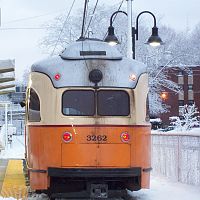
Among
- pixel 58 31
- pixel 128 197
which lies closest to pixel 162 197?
pixel 128 197

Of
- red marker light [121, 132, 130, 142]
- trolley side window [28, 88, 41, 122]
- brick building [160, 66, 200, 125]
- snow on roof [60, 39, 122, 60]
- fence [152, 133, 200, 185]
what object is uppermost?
brick building [160, 66, 200, 125]

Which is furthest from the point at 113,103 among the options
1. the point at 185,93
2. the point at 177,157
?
the point at 185,93

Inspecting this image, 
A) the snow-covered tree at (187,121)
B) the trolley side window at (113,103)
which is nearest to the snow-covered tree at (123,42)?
the snow-covered tree at (187,121)

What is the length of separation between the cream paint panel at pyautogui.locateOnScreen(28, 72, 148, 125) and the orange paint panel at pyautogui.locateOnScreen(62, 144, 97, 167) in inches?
16.3

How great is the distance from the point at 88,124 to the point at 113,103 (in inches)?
24.6

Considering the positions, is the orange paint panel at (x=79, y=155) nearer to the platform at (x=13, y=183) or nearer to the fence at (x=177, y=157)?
the platform at (x=13, y=183)

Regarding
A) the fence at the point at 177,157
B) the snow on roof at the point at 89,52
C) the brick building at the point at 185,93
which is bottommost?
the fence at the point at 177,157

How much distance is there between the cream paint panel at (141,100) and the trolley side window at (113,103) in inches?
6.5

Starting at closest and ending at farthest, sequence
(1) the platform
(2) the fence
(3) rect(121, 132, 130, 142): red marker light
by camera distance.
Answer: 1. (3) rect(121, 132, 130, 142): red marker light
2. (1) the platform
3. (2) the fence

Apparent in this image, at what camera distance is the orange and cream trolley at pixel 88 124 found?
8.51 metres

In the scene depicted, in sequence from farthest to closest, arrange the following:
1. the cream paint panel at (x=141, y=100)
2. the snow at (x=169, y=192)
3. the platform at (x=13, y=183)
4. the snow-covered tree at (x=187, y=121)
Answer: the snow-covered tree at (x=187, y=121)
the platform at (x=13, y=183)
the snow at (x=169, y=192)
the cream paint panel at (x=141, y=100)

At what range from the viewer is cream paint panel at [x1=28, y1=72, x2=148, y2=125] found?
8648mm

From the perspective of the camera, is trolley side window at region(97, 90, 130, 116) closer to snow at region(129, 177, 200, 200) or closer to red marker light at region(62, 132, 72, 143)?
red marker light at region(62, 132, 72, 143)

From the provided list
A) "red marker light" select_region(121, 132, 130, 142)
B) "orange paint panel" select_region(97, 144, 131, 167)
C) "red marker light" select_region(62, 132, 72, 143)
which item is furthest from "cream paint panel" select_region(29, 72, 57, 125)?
"red marker light" select_region(121, 132, 130, 142)
